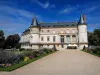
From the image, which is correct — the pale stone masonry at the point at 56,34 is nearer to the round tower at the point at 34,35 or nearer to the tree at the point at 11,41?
the round tower at the point at 34,35

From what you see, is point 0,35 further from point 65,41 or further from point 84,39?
point 84,39

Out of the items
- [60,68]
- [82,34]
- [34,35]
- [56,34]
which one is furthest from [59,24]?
[60,68]

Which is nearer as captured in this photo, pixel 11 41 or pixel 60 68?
pixel 60 68

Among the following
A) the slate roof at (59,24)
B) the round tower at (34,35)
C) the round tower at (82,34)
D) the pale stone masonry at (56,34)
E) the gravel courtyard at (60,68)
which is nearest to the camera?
the gravel courtyard at (60,68)

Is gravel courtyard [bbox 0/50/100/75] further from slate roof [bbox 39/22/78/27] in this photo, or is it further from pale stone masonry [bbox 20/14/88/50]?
slate roof [bbox 39/22/78/27]

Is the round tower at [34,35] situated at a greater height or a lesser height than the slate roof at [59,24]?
lesser

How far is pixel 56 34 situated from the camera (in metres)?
60.8

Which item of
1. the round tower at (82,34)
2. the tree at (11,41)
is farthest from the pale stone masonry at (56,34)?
the tree at (11,41)

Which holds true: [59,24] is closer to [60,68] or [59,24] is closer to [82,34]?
[82,34]

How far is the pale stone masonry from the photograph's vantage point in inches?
2289

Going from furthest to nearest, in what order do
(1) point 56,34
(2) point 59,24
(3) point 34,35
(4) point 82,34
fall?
(2) point 59,24
(1) point 56,34
(3) point 34,35
(4) point 82,34

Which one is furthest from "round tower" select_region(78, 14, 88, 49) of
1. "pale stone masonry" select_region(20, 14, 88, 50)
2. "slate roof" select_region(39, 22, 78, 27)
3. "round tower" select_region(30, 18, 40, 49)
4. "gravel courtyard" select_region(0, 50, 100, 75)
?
"gravel courtyard" select_region(0, 50, 100, 75)

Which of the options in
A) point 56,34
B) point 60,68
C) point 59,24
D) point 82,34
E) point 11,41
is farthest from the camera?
point 11,41

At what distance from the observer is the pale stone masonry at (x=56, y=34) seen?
58.1 metres
